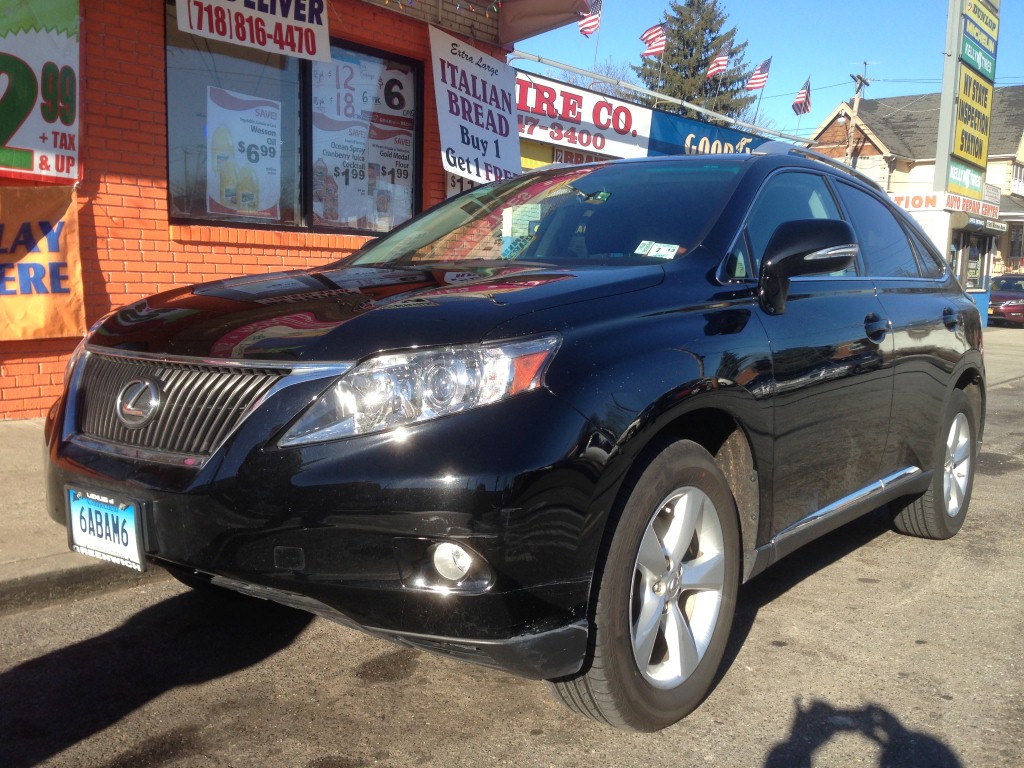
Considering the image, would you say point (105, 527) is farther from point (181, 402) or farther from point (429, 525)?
point (429, 525)

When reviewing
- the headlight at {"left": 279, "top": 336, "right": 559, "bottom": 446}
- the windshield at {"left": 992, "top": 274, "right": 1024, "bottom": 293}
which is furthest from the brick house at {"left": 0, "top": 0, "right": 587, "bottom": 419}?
the windshield at {"left": 992, "top": 274, "right": 1024, "bottom": 293}

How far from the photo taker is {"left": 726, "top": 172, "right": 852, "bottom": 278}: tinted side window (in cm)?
346

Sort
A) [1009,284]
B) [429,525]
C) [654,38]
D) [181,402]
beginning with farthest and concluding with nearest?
[1009,284] → [654,38] → [181,402] → [429,525]

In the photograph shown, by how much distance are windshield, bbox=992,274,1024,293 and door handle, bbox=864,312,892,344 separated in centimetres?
2817

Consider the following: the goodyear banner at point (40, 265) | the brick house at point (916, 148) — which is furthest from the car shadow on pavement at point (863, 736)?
the brick house at point (916, 148)

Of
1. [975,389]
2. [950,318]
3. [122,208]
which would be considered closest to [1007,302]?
[975,389]

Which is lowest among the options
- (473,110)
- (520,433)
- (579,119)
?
(520,433)

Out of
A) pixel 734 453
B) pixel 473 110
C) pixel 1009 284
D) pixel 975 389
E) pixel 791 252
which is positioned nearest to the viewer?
pixel 734 453

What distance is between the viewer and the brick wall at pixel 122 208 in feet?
22.2

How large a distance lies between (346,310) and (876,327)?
235 centimetres

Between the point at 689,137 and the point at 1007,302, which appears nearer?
the point at 689,137

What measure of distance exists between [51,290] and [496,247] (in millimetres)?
4253

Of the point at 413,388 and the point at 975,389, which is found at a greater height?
the point at 413,388

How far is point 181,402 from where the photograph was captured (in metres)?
2.65
